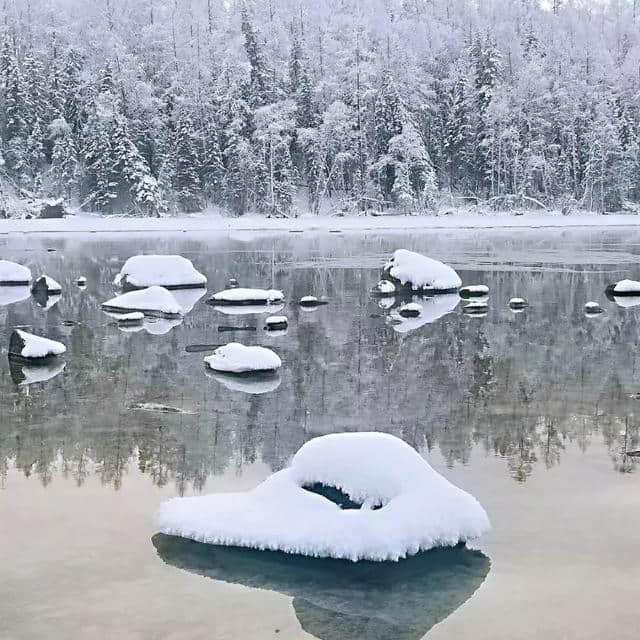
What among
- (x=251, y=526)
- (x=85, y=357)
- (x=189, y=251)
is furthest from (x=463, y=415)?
(x=189, y=251)

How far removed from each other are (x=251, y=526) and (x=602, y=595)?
2.86 meters

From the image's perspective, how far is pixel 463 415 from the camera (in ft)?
39.7

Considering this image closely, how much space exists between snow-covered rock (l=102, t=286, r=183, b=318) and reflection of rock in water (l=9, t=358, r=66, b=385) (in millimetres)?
6144

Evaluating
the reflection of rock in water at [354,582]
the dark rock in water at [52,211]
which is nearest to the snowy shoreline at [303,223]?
the dark rock in water at [52,211]

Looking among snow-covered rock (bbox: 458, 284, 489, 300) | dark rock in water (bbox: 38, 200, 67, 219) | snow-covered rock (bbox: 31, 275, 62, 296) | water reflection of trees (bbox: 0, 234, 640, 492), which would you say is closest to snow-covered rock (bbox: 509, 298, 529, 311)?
water reflection of trees (bbox: 0, 234, 640, 492)

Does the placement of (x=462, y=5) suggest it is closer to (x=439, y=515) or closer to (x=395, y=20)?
(x=395, y=20)

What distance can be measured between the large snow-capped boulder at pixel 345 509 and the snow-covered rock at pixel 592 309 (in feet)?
48.0

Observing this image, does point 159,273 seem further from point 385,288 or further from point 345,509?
point 345,509

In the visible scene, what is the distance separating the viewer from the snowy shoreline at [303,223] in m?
67.3

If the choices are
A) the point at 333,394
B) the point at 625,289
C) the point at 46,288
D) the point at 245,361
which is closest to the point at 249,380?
the point at 245,361

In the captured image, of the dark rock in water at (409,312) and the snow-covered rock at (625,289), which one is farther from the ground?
the dark rock in water at (409,312)

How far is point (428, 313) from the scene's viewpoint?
886 inches

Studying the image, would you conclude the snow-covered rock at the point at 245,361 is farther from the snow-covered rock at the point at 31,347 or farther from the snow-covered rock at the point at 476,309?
the snow-covered rock at the point at 476,309

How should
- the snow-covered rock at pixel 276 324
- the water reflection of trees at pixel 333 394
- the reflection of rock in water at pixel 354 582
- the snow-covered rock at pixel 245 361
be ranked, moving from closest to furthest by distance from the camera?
1. the reflection of rock in water at pixel 354 582
2. the water reflection of trees at pixel 333 394
3. the snow-covered rock at pixel 245 361
4. the snow-covered rock at pixel 276 324
